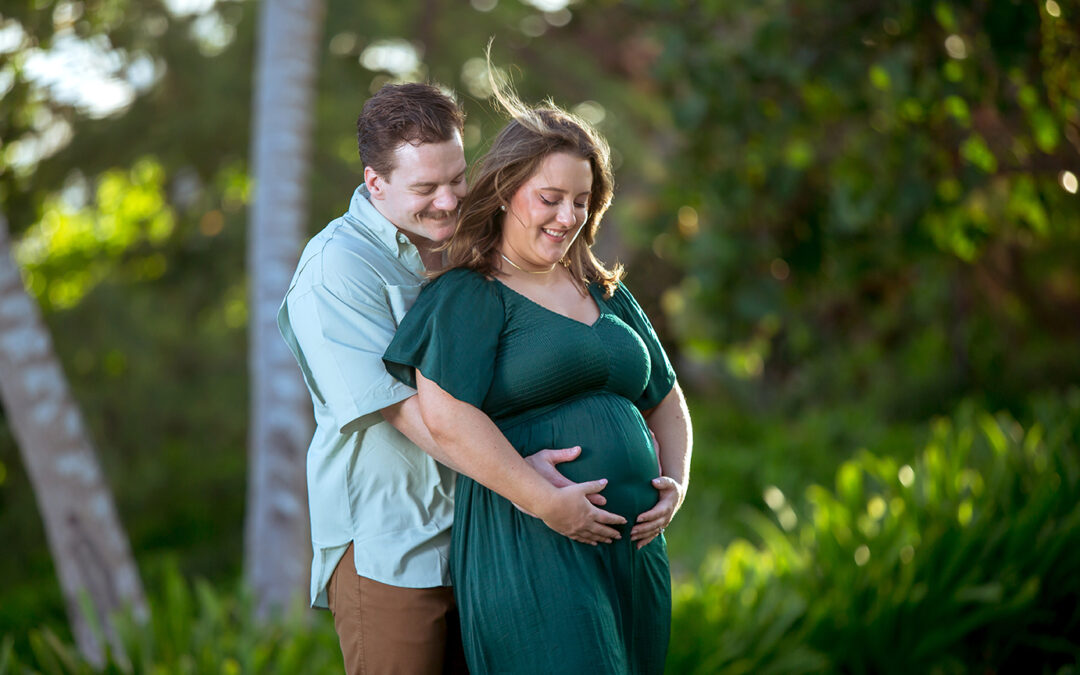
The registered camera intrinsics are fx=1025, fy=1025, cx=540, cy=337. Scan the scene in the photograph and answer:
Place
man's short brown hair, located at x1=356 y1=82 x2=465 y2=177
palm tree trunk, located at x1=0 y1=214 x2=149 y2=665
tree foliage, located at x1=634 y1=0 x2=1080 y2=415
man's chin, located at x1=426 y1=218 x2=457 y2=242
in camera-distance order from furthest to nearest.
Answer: palm tree trunk, located at x1=0 y1=214 x2=149 y2=665 < tree foliage, located at x1=634 y1=0 x2=1080 y2=415 < man's chin, located at x1=426 y1=218 x2=457 y2=242 < man's short brown hair, located at x1=356 y1=82 x2=465 y2=177

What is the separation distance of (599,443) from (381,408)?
47 cm

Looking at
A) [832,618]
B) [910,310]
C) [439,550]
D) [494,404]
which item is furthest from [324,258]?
[910,310]

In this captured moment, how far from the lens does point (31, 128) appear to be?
800cm

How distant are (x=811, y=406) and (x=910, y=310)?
1.90 metres

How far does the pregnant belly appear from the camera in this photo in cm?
217

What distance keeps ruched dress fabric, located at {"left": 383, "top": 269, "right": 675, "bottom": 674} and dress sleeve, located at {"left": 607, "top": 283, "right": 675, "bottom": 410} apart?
0.15m

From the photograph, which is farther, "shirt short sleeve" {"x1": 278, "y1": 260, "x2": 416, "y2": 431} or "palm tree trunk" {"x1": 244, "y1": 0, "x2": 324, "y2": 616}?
"palm tree trunk" {"x1": 244, "y1": 0, "x2": 324, "y2": 616}

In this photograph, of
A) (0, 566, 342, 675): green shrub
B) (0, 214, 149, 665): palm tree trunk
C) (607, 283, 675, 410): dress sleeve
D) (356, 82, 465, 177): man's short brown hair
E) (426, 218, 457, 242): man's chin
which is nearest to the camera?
(356, 82, 465, 177): man's short brown hair

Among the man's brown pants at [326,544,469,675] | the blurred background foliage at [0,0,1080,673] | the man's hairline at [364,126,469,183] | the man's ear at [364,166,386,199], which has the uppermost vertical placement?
the man's hairline at [364,126,469,183]

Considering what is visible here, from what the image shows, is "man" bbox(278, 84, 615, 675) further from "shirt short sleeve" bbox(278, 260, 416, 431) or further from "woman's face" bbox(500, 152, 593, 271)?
"woman's face" bbox(500, 152, 593, 271)

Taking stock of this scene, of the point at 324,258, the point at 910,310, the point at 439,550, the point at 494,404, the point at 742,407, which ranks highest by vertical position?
the point at 324,258

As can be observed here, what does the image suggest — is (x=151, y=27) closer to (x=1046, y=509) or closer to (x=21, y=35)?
(x=21, y=35)

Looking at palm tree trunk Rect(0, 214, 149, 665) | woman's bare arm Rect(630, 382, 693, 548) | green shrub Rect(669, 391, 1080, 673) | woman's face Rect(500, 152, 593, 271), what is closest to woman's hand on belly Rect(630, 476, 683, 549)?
woman's bare arm Rect(630, 382, 693, 548)

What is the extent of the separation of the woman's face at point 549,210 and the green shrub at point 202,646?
235cm
